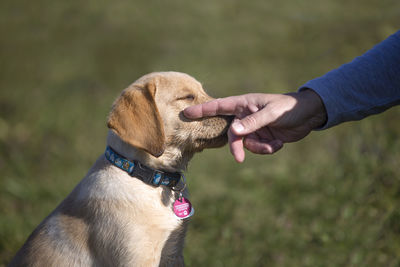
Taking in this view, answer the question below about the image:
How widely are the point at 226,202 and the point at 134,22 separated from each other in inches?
238

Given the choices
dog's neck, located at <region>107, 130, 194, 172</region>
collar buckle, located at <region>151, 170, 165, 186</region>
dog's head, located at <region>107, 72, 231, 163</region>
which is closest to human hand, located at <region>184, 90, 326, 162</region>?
dog's head, located at <region>107, 72, 231, 163</region>

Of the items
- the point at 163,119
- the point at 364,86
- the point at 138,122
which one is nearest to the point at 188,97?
the point at 163,119

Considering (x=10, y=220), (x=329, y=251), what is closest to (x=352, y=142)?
(x=329, y=251)

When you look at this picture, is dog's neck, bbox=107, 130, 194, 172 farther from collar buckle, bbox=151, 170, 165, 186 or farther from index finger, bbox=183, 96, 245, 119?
index finger, bbox=183, 96, 245, 119

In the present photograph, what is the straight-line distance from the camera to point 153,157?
2.56 meters

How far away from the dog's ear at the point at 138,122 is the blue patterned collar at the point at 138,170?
225mm

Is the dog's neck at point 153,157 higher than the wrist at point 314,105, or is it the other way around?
the wrist at point 314,105

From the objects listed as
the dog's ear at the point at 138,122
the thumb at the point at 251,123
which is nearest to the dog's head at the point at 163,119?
the dog's ear at the point at 138,122

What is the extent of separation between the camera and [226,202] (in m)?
4.57

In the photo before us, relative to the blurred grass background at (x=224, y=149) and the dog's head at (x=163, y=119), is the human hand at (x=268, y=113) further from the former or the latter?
the blurred grass background at (x=224, y=149)

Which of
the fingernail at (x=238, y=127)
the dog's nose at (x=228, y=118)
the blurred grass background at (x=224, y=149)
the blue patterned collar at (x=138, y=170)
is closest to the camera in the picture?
the fingernail at (x=238, y=127)

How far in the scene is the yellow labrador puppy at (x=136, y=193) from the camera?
7.61 feet

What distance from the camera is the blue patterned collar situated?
246 cm

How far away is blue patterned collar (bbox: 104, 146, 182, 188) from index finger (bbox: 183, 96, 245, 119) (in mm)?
504
